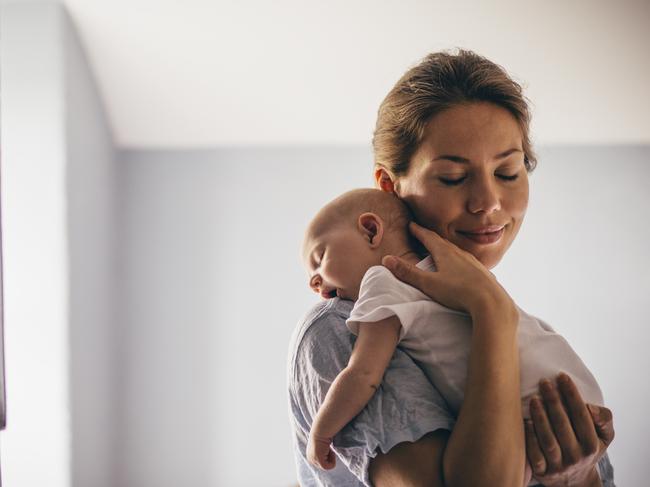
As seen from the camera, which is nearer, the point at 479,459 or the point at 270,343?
the point at 479,459

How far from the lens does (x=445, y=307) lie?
1.00 metres

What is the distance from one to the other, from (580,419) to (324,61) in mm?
2353

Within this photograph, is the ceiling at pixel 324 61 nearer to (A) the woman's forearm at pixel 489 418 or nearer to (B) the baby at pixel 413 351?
(B) the baby at pixel 413 351

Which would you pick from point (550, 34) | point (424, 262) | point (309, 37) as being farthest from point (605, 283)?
point (424, 262)

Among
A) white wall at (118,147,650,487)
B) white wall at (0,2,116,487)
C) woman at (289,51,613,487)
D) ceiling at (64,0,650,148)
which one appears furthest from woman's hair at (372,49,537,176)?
white wall at (118,147,650,487)

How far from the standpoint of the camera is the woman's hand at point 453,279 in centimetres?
96

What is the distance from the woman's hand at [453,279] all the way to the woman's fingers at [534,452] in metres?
0.15

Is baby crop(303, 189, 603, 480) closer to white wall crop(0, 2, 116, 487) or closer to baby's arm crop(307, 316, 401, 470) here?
baby's arm crop(307, 316, 401, 470)

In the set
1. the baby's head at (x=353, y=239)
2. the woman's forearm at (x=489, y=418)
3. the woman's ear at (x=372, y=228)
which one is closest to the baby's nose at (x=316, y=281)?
the baby's head at (x=353, y=239)

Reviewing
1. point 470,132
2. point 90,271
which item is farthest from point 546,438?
point 90,271

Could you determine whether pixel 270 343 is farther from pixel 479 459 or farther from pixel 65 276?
pixel 479 459

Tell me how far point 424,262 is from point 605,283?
101 inches

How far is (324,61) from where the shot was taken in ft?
10.1

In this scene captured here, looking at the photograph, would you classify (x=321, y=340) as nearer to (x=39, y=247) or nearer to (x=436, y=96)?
(x=436, y=96)
